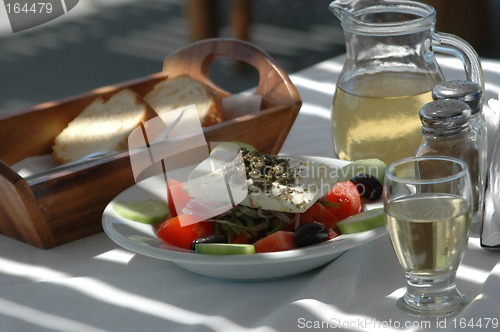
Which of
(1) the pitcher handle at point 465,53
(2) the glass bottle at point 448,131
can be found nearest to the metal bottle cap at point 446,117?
(2) the glass bottle at point 448,131

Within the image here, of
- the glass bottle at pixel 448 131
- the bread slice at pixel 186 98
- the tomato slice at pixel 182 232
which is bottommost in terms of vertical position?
the bread slice at pixel 186 98

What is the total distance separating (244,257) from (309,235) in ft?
0.25

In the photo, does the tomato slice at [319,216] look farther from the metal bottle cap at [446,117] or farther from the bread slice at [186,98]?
the bread slice at [186,98]

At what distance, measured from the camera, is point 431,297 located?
32.6 inches

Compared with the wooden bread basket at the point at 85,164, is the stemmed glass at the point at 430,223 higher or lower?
higher

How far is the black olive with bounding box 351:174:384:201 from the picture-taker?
3.33ft

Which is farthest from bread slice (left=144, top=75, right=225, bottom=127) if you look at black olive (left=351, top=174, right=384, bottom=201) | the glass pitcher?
black olive (left=351, top=174, right=384, bottom=201)

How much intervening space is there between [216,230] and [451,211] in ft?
0.95

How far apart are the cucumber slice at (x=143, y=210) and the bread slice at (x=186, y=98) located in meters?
0.26

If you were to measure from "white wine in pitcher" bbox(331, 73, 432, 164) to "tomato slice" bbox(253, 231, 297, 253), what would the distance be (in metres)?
0.26

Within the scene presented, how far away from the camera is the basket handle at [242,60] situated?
1.29 meters

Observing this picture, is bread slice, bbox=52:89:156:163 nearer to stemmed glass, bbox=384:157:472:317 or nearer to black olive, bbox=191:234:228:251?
black olive, bbox=191:234:228:251

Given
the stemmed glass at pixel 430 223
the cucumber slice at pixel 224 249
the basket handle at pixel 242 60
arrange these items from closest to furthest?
the stemmed glass at pixel 430 223 < the cucumber slice at pixel 224 249 < the basket handle at pixel 242 60

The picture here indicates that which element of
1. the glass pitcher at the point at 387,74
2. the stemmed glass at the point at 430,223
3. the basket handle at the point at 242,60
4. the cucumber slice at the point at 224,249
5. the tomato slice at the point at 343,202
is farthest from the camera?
the basket handle at the point at 242,60
